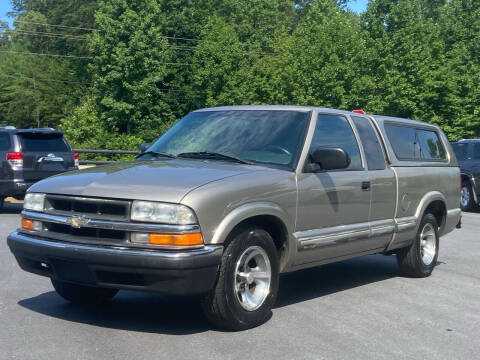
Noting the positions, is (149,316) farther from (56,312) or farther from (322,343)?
(322,343)

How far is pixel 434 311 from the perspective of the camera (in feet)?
22.0

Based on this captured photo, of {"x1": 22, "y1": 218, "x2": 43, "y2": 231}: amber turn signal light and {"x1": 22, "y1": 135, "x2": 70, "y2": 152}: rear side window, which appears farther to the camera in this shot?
{"x1": 22, "y1": 135, "x2": 70, "y2": 152}: rear side window

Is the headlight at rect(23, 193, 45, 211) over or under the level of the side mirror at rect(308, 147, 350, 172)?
under

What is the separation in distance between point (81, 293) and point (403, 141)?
4149 mm

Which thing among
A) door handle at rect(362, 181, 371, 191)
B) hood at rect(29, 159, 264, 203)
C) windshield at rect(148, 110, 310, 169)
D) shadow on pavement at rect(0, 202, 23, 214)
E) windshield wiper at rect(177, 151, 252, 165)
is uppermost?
windshield at rect(148, 110, 310, 169)

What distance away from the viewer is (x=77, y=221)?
5.44m

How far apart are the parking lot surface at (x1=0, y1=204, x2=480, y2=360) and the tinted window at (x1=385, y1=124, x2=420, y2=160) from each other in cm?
146

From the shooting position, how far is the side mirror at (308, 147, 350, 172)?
634cm

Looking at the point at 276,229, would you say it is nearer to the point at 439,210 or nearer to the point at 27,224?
the point at 27,224

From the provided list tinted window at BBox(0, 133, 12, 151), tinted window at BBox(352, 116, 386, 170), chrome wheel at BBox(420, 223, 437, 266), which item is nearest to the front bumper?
tinted window at BBox(352, 116, 386, 170)

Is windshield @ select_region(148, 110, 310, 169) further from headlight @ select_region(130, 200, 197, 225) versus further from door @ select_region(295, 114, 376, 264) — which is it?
headlight @ select_region(130, 200, 197, 225)

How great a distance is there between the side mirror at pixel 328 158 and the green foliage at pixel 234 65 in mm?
37434

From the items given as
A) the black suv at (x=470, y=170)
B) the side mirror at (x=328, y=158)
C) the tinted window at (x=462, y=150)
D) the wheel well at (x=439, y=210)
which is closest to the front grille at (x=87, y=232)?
the side mirror at (x=328, y=158)

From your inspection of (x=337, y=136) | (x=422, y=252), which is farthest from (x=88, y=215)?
(x=422, y=252)
